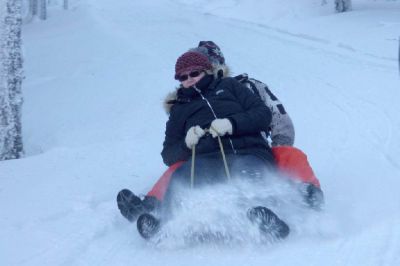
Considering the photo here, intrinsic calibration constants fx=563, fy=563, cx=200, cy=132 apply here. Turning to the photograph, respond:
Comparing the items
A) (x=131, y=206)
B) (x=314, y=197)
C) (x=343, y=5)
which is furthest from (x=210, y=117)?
(x=343, y=5)

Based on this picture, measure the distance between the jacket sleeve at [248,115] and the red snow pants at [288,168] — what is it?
0.75ft

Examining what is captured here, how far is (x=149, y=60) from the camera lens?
1220 cm

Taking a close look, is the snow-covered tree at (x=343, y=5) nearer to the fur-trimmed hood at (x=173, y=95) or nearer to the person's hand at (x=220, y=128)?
the fur-trimmed hood at (x=173, y=95)

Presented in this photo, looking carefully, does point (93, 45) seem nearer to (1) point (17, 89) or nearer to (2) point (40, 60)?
(2) point (40, 60)

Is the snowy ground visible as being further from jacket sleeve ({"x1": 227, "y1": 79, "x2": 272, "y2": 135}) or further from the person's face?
the person's face

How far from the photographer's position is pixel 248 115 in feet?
12.3

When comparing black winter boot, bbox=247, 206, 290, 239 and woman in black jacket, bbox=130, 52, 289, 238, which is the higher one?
woman in black jacket, bbox=130, 52, 289, 238

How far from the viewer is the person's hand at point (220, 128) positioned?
11.9 ft

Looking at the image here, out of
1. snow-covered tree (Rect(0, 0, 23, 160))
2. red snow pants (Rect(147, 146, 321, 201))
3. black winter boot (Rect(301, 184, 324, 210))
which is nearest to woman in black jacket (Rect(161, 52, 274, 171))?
red snow pants (Rect(147, 146, 321, 201))

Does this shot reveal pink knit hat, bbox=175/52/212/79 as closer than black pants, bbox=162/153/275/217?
No

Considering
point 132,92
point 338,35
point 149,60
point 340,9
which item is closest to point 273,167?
point 132,92

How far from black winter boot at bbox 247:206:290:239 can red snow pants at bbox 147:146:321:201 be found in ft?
2.07

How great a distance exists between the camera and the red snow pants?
144 inches

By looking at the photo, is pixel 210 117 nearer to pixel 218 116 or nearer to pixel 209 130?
pixel 218 116
